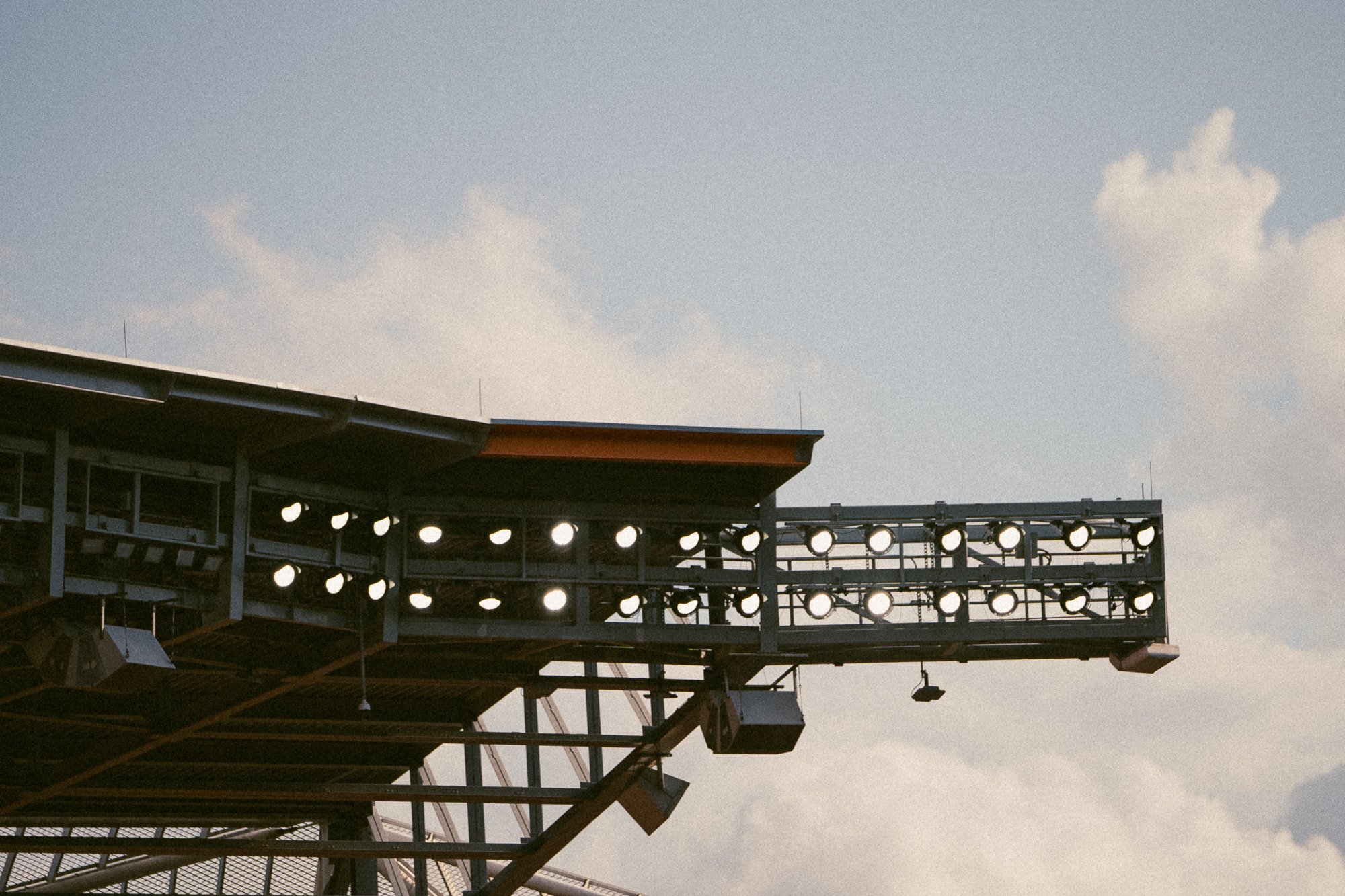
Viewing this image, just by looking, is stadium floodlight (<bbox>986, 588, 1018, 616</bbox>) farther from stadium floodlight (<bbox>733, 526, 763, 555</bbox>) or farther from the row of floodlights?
stadium floodlight (<bbox>733, 526, 763, 555</bbox>)

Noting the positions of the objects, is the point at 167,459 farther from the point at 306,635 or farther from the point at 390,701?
the point at 390,701

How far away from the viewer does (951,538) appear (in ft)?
74.2

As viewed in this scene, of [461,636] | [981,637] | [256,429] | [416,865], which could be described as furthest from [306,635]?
[416,865]

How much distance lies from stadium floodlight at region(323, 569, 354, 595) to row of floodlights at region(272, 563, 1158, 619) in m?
0.34

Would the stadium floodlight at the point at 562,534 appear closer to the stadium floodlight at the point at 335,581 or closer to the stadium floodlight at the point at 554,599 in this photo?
the stadium floodlight at the point at 554,599

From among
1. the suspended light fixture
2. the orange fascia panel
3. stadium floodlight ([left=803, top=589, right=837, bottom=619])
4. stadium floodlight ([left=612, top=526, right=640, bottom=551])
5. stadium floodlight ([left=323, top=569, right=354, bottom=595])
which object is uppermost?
the orange fascia panel

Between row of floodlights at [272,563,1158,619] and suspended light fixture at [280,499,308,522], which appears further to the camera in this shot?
row of floodlights at [272,563,1158,619]

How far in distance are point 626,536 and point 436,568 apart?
6.78ft

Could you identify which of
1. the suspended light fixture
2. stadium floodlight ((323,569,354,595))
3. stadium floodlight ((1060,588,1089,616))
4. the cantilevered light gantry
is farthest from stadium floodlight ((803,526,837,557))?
the suspended light fixture

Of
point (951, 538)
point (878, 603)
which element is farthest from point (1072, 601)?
point (878, 603)

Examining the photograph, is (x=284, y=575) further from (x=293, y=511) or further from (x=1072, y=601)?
(x=1072, y=601)

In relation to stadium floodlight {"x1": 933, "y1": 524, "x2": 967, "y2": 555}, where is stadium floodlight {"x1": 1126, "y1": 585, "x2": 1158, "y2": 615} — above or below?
below

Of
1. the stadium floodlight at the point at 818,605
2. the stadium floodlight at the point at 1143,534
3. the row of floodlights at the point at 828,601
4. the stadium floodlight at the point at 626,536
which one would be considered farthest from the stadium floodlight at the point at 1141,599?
the stadium floodlight at the point at 626,536

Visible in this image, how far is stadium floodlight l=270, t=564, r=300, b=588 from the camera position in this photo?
20172 millimetres
